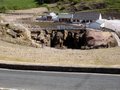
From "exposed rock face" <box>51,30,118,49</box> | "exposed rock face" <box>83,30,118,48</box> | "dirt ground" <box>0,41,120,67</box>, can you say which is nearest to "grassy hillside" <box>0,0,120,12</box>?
"exposed rock face" <box>51,30,118,49</box>

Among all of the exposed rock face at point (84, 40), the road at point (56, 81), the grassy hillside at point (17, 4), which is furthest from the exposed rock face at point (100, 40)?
the grassy hillside at point (17, 4)

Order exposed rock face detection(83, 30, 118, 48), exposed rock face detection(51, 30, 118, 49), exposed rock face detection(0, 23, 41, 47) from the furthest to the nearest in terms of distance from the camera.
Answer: exposed rock face detection(51, 30, 118, 49) < exposed rock face detection(83, 30, 118, 48) < exposed rock face detection(0, 23, 41, 47)

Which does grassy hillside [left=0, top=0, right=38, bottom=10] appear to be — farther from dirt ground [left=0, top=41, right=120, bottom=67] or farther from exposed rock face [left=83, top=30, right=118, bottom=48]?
dirt ground [left=0, top=41, right=120, bottom=67]

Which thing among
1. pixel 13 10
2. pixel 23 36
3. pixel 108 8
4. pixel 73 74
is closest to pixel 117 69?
pixel 73 74

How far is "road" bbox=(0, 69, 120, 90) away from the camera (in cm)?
1349

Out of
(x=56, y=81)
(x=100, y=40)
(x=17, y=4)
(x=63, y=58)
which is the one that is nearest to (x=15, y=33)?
(x=63, y=58)

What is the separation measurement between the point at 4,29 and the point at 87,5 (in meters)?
127

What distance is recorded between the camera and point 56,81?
14.5m

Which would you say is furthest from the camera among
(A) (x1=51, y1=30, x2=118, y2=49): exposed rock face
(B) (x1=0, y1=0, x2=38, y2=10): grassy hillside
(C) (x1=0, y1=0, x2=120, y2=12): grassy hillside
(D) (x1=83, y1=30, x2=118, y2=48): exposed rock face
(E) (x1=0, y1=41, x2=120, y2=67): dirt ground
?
(B) (x1=0, y1=0, x2=38, y2=10): grassy hillside

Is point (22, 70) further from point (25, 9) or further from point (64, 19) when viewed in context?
point (25, 9)

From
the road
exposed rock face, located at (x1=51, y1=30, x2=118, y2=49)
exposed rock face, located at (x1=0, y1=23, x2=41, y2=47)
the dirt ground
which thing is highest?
the road

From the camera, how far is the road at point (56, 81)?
531 inches

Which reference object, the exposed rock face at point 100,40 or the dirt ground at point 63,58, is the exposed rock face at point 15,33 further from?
the exposed rock face at point 100,40

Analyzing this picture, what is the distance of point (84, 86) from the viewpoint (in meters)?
13.6
